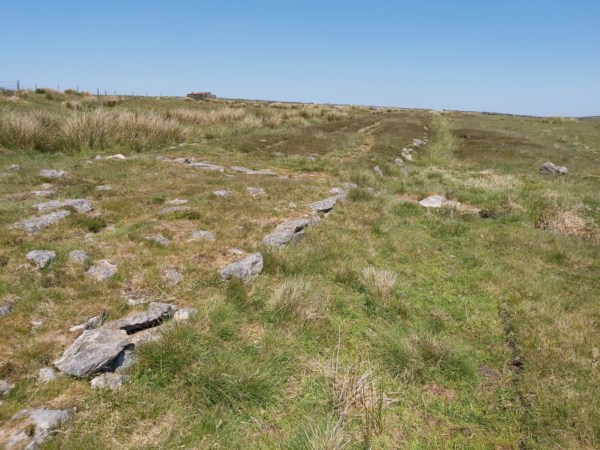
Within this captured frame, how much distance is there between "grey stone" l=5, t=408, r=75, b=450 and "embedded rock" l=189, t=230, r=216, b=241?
3647 mm

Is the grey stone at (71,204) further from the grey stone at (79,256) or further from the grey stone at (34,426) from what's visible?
the grey stone at (34,426)

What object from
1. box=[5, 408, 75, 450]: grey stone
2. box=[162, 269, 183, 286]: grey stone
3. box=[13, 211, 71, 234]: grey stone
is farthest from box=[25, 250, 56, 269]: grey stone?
box=[5, 408, 75, 450]: grey stone

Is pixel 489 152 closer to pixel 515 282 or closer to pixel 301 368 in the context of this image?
pixel 515 282

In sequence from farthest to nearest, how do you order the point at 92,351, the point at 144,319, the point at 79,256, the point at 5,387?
the point at 79,256
the point at 144,319
the point at 92,351
the point at 5,387

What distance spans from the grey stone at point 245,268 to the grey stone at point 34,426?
2639 millimetres

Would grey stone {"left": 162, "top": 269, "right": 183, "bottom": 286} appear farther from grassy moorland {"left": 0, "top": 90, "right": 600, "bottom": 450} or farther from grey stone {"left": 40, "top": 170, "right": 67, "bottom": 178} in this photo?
grey stone {"left": 40, "top": 170, "right": 67, "bottom": 178}

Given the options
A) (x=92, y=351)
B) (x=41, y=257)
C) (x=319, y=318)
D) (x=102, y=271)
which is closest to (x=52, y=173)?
(x=41, y=257)

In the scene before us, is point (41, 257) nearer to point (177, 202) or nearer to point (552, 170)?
point (177, 202)

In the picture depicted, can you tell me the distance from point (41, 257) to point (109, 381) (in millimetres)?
2617

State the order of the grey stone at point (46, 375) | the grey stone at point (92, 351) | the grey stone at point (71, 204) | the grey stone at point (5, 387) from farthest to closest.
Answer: the grey stone at point (71, 204) → the grey stone at point (92, 351) → the grey stone at point (46, 375) → the grey stone at point (5, 387)

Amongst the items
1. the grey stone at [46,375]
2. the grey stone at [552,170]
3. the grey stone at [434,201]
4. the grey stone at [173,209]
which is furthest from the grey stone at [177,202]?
the grey stone at [552,170]

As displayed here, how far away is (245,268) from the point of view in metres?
5.43

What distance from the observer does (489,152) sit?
21328 millimetres

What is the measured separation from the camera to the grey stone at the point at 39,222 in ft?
19.1
